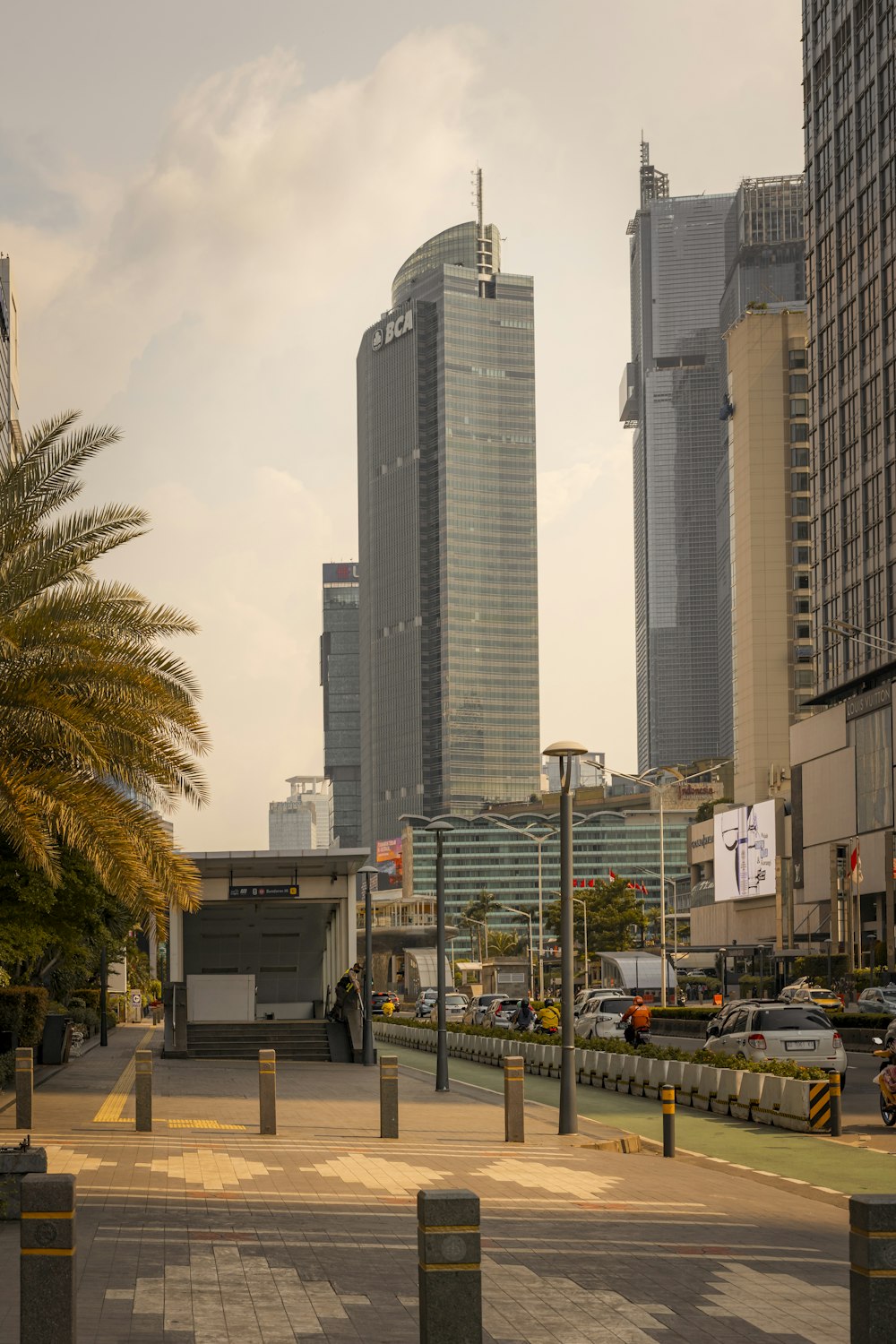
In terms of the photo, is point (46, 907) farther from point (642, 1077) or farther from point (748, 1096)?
point (642, 1077)

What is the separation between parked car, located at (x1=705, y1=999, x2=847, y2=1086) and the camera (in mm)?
27031

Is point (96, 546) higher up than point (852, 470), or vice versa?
point (852, 470)

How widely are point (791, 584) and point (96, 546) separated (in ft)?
394

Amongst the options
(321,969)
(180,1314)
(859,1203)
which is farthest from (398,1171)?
(321,969)

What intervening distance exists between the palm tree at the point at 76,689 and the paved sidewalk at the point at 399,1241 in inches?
138

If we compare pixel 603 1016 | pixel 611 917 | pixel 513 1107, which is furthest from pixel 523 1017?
pixel 611 917

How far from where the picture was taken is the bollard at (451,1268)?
6891mm

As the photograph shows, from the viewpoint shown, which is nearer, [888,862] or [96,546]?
[96,546]

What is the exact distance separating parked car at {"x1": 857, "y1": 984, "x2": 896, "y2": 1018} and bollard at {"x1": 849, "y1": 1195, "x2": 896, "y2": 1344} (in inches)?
1755

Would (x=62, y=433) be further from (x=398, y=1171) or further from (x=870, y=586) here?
(x=870, y=586)

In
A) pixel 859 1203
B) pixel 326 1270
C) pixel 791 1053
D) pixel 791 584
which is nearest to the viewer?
pixel 859 1203

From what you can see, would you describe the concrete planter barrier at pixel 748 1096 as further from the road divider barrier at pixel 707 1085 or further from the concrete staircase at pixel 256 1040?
the concrete staircase at pixel 256 1040

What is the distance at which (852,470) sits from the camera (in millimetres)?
97688

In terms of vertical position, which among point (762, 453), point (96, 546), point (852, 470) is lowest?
point (96, 546)
